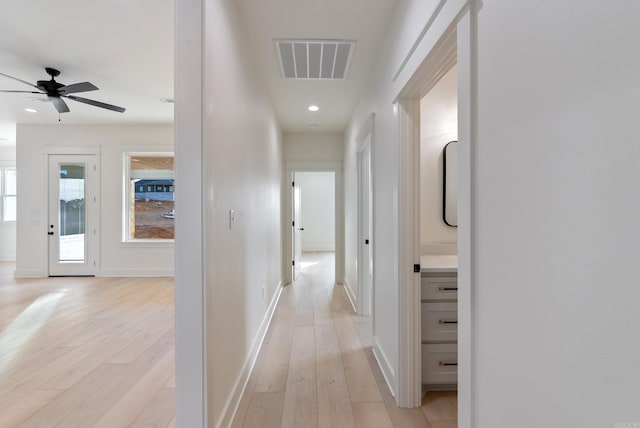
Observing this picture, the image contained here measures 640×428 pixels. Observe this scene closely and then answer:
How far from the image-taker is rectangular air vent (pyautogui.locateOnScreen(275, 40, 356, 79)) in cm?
247

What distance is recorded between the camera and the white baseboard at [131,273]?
5453mm

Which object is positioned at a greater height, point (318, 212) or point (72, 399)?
point (318, 212)

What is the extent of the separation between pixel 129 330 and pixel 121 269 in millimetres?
2904

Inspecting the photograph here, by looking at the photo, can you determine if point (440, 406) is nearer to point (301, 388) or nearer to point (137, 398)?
point (301, 388)

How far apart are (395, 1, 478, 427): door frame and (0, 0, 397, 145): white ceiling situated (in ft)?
2.59

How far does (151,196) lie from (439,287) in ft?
18.2

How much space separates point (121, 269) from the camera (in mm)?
5480

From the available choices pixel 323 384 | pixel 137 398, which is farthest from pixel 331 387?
pixel 137 398

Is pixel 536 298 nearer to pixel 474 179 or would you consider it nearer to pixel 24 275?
pixel 474 179

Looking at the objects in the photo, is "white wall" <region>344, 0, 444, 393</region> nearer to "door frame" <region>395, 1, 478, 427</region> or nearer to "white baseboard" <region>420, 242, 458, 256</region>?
"door frame" <region>395, 1, 478, 427</region>

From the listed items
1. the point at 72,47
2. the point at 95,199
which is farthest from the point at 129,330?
the point at 95,199

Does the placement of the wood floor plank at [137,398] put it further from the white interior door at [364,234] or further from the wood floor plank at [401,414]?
the white interior door at [364,234]

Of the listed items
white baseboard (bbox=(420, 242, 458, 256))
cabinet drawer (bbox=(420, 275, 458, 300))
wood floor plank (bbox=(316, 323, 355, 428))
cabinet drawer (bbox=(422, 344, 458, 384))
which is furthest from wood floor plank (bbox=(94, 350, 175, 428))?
white baseboard (bbox=(420, 242, 458, 256))

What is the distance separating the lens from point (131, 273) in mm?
5480
